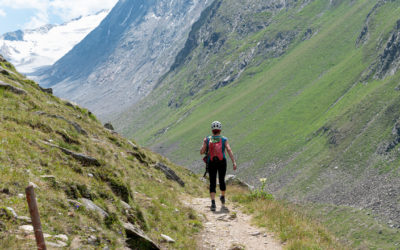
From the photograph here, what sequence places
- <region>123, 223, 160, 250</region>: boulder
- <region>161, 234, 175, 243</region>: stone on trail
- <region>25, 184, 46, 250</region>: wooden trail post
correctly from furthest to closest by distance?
<region>161, 234, 175, 243</region>: stone on trail, <region>123, 223, 160, 250</region>: boulder, <region>25, 184, 46, 250</region>: wooden trail post

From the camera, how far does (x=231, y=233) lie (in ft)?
42.6

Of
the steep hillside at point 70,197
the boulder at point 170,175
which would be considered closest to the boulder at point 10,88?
the steep hillside at point 70,197

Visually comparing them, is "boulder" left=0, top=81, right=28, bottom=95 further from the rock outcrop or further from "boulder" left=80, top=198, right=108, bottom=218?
"boulder" left=80, top=198, right=108, bottom=218

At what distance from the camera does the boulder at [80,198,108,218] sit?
31.1 feet

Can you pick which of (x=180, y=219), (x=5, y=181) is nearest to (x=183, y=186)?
(x=180, y=219)

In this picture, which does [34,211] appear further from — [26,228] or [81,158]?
[81,158]

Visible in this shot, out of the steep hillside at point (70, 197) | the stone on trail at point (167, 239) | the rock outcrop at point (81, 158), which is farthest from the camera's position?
the rock outcrop at point (81, 158)

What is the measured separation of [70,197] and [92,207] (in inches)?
26.6

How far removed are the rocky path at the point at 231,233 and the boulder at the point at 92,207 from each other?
11.3ft

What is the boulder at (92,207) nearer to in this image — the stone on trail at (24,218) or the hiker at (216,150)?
the stone on trail at (24,218)

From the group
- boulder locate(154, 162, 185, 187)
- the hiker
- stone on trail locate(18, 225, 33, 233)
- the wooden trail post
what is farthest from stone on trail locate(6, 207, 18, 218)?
boulder locate(154, 162, 185, 187)

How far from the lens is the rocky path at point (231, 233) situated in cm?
1171

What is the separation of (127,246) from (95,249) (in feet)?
3.92

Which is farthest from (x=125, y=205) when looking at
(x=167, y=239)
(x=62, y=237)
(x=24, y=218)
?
(x=24, y=218)
